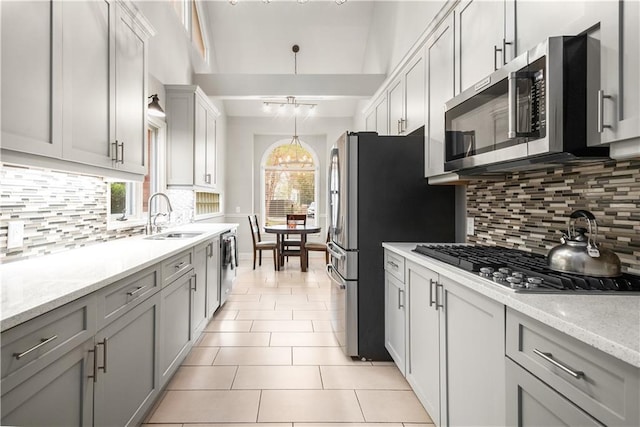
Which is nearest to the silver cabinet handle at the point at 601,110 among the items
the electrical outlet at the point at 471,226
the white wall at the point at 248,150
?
the electrical outlet at the point at 471,226

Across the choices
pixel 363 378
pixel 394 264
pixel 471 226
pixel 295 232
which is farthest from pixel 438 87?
pixel 295 232

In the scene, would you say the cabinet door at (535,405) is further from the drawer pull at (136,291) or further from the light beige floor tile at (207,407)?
the drawer pull at (136,291)

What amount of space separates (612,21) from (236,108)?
265 inches

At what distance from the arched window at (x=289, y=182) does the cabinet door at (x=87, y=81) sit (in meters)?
5.59

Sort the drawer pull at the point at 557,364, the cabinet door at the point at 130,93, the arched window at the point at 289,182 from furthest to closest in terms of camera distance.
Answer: the arched window at the point at 289,182 → the cabinet door at the point at 130,93 → the drawer pull at the point at 557,364

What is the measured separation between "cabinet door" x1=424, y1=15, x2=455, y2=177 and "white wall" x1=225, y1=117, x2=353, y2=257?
4866 millimetres

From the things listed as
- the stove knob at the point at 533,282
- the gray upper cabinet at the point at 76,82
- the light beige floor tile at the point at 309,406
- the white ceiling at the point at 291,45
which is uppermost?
the white ceiling at the point at 291,45

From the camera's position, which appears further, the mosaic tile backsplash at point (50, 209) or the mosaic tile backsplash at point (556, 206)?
the mosaic tile backsplash at point (50, 209)

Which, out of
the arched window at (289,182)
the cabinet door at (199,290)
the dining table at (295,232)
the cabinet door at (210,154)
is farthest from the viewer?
the arched window at (289,182)

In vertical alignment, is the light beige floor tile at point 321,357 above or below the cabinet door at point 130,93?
below

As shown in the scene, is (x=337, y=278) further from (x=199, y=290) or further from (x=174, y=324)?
(x=174, y=324)

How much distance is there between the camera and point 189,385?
228 centimetres

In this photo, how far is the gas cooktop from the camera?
3.80 ft

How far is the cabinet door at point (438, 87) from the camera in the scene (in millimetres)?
2205
